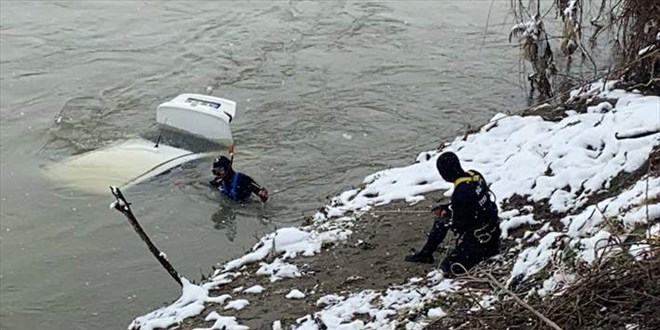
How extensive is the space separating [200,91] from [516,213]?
1041cm

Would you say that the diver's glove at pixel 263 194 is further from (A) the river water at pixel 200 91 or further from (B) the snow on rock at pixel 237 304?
(B) the snow on rock at pixel 237 304

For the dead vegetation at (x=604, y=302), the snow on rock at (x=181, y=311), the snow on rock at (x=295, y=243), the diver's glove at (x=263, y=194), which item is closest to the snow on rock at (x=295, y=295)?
the snow on rock at (x=181, y=311)

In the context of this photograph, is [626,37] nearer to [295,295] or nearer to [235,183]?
[295,295]

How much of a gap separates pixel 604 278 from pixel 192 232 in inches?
318

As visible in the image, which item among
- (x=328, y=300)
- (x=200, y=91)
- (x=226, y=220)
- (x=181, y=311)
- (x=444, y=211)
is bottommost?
(x=226, y=220)

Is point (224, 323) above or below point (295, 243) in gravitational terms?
above

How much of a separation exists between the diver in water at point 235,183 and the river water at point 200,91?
0.66 feet

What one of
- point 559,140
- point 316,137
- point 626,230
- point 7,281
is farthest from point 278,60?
point 626,230

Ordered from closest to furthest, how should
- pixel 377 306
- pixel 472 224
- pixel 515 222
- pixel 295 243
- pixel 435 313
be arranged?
pixel 435 313 < pixel 377 306 < pixel 472 224 < pixel 515 222 < pixel 295 243

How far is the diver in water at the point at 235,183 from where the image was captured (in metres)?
11.8

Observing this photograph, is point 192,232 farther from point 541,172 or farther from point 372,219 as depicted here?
point 541,172

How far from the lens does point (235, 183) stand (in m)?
11.8

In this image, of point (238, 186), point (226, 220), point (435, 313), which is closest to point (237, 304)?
point (435, 313)

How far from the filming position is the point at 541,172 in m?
7.82
